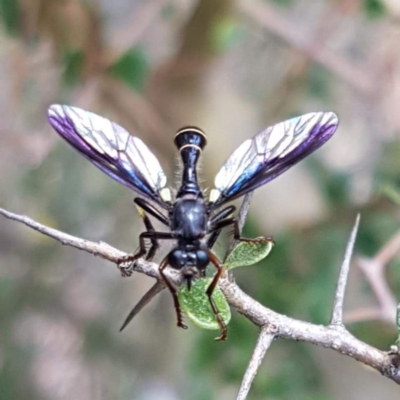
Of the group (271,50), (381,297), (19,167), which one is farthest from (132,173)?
(271,50)

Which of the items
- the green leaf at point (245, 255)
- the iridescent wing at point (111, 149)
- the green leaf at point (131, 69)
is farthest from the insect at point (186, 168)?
the green leaf at point (131, 69)

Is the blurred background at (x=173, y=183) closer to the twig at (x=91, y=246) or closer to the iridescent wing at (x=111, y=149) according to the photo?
the iridescent wing at (x=111, y=149)

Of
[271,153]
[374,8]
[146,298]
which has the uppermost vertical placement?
[374,8]

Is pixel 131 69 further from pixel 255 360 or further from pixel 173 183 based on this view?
pixel 255 360

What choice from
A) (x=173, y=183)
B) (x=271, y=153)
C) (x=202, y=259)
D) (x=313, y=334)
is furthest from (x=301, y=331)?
(x=173, y=183)

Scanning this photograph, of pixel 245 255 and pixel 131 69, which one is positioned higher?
pixel 131 69

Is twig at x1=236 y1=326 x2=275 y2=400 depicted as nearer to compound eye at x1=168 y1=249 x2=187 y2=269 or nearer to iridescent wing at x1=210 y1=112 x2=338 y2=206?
compound eye at x1=168 y1=249 x2=187 y2=269
